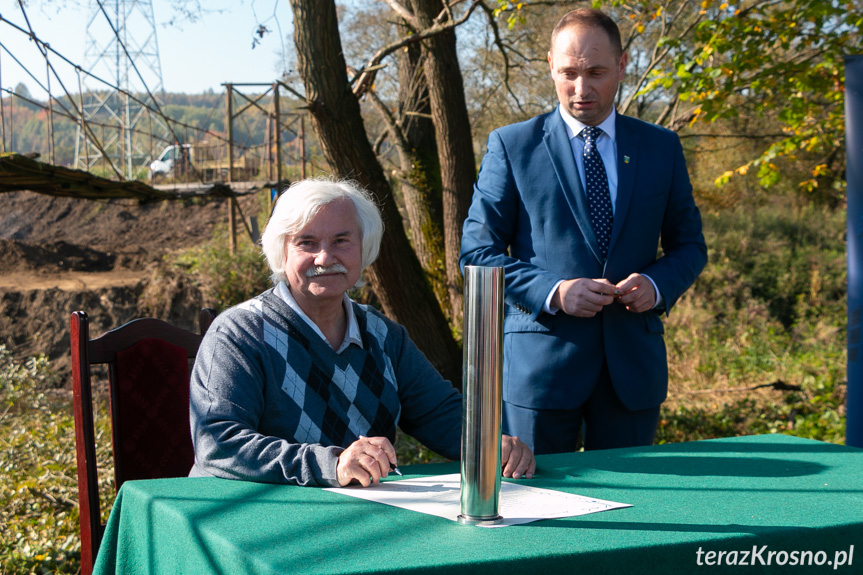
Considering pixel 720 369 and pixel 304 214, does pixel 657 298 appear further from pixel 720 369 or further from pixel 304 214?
pixel 720 369

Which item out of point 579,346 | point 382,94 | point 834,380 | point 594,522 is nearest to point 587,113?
point 579,346

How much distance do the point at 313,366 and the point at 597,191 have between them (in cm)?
98

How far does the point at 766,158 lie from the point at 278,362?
566cm

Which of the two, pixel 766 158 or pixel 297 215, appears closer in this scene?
pixel 297 215

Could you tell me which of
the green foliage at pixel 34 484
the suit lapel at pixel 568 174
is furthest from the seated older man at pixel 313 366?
the green foliage at pixel 34 484

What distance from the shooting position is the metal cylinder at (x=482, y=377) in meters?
1.17

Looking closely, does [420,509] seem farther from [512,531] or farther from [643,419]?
[643,419]

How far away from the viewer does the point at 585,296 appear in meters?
2.10

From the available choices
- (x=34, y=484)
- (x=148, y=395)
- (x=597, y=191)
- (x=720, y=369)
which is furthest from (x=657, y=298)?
(x=720, y=369)

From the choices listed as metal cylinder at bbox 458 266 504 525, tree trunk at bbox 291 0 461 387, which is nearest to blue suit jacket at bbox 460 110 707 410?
metal cylinder at bbox 458 266 504 525

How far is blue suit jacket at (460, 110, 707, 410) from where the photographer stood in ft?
7.38

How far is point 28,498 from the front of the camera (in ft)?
12.9

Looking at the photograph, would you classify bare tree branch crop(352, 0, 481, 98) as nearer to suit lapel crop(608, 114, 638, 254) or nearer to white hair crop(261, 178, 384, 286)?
suit lapel crop(608, 114, 638, 254)

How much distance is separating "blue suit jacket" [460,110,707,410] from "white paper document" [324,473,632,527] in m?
0.73
